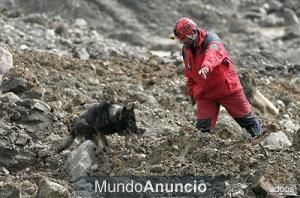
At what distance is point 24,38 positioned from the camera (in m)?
15.0

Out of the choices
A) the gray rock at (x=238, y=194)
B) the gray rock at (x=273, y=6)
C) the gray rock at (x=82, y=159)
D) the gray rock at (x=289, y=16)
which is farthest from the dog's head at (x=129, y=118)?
the gray rock at (x=273, y=6)

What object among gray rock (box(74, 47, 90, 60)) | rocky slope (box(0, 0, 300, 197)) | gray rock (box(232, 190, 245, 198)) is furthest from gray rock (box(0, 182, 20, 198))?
gray rock (box(74, 47, 90, 60))

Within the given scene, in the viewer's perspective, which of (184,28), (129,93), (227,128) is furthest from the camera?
(129,93)

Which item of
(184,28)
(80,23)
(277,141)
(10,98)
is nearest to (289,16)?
(80,23)

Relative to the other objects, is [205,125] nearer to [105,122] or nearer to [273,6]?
[105,122]

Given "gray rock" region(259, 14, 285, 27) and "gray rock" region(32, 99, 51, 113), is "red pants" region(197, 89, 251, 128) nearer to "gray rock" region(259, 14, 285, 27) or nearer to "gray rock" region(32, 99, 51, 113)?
"gray rock" region(32, 99, 51, 113)

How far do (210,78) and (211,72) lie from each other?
57 mm

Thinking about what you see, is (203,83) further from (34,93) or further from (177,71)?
(177,71)

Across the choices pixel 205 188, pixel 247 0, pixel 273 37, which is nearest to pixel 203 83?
pixel 205 188

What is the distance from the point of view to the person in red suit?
23.8 ft

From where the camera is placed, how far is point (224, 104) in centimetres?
766

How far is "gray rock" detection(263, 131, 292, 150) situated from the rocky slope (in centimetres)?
1

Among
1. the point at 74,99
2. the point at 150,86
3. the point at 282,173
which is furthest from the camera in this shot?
the point at 150,86

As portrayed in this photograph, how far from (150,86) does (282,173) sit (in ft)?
17.7
